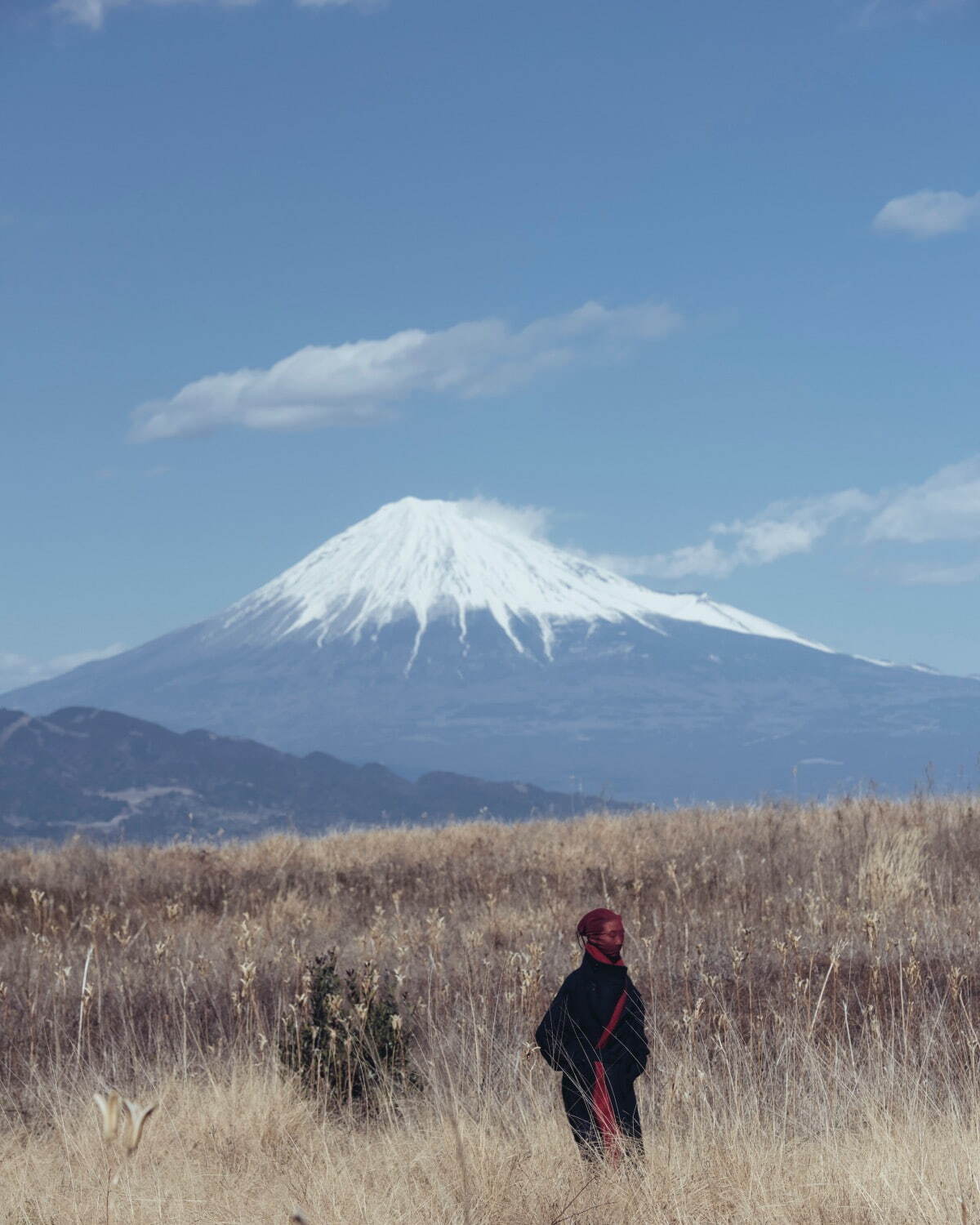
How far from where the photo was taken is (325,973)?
6762 mm

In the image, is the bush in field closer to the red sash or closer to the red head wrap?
the red sash

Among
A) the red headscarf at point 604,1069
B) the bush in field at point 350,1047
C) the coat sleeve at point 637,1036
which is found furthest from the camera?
the bush in field at point 350,1047

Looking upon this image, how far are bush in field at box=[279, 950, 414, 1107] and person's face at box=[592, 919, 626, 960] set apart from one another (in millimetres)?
1865

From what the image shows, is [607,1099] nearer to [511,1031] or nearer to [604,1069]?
[604,1069]

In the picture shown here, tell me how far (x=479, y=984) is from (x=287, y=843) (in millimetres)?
8545

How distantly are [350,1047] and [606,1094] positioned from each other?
221 cm

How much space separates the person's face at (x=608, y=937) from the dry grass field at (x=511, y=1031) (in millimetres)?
770

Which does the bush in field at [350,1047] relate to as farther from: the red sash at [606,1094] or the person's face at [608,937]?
the person's face at [608,937]

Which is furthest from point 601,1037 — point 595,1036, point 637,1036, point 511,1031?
point 511,1031

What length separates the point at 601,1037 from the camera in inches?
176

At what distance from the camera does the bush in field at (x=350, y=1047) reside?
612 centimetres

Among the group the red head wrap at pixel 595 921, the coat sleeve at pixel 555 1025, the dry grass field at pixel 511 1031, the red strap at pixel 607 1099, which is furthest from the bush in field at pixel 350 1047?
the red head wrap at pixel 595 921

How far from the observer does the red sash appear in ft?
14.6

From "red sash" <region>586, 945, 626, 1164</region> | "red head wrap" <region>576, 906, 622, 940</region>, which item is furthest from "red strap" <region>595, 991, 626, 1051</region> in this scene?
"red head wrap" <region>576, 906, 622, 940</region>
